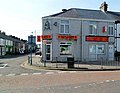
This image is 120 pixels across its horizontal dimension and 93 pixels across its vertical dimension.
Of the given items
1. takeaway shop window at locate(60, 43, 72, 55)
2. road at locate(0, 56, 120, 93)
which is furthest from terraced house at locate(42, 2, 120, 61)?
road at locate(0, 56, 120, 93)

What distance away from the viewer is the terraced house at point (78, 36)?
34000 millimetres

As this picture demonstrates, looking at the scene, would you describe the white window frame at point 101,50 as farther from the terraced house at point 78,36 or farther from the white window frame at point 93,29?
the white window frame at point 93,29

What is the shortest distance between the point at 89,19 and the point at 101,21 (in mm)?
2023

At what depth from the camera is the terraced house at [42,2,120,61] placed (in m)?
34.0

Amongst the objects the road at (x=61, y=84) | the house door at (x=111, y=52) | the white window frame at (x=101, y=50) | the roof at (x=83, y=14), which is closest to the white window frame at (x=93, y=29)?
the roof at (x=83, y=14)

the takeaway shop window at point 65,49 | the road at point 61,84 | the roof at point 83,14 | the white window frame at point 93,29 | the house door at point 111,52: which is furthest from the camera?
the house door at point 111,52

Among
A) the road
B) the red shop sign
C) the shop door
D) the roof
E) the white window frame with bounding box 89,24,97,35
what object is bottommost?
the road

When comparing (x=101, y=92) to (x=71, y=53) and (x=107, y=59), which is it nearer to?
(x=71, y=53)

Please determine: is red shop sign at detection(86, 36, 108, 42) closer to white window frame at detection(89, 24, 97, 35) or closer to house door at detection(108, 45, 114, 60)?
white window frame at detection(89, 24, 97, 35)

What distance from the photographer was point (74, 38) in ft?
113

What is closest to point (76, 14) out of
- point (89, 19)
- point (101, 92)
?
point (89, 19)

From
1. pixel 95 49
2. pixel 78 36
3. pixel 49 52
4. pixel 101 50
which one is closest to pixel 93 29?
pixel 78 36

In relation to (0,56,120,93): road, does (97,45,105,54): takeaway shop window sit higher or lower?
higher

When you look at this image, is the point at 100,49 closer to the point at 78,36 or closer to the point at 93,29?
the point at 93,29
